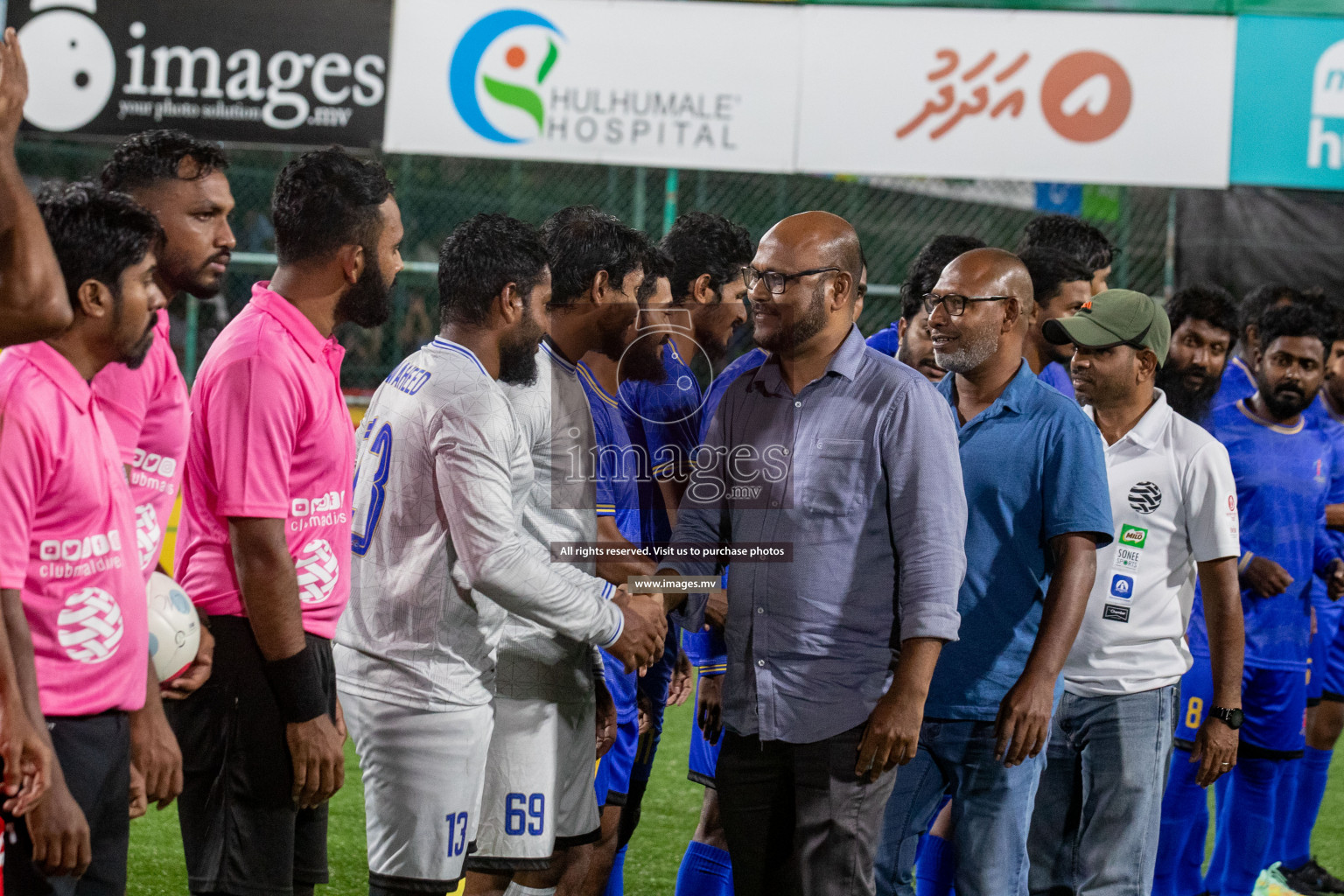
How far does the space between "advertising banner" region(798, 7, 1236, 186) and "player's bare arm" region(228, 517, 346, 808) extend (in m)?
6.64

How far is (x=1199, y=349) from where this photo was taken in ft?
16.9

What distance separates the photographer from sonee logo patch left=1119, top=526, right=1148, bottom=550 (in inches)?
148

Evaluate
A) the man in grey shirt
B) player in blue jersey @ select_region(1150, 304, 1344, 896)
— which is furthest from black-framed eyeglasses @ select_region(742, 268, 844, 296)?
player in blue jersey @ select_region(1150, 304, 1344, 896)

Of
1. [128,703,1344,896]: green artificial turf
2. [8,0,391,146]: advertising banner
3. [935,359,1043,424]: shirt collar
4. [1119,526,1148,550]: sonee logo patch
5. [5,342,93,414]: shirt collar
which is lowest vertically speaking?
[128,703,1344,896]: green artificial turf

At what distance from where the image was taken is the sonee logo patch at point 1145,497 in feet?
12.3

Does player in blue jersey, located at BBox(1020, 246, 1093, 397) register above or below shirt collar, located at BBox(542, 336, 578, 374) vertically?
above

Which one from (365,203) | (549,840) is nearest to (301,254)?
(365,203)

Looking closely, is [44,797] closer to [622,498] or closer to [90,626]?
[90,626]

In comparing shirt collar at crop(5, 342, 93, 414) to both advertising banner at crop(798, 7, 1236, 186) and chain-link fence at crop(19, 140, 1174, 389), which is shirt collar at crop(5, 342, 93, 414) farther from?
advertising banner at crop(798, 7, 1236, 186)

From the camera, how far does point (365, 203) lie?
309 cm

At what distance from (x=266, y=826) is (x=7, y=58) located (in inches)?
63.3

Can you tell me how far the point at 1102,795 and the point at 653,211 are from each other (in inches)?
303

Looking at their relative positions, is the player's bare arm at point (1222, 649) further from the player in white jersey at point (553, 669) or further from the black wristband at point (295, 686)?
the black wristband at point (295, 686)

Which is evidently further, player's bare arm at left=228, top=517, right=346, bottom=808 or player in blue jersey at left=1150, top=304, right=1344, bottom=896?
player in blue jersey at left=1150, top=304, right=1344, bottom=896
